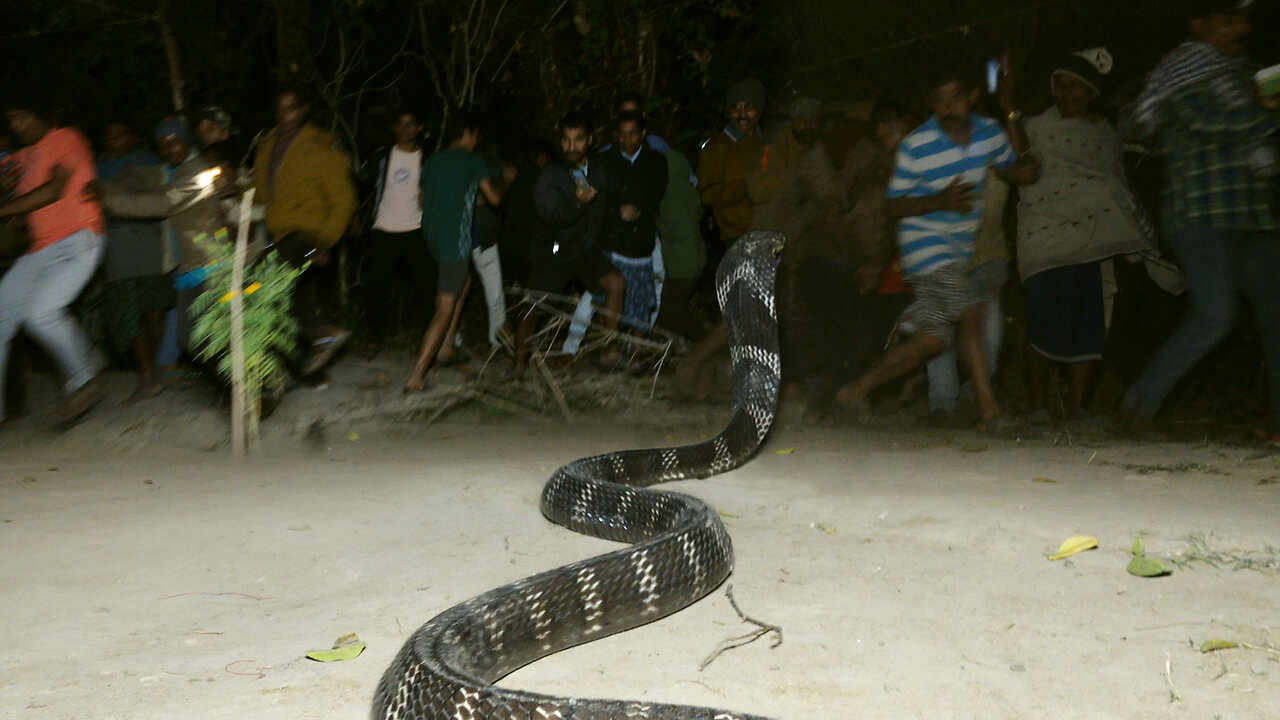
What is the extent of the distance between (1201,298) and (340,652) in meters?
5.41

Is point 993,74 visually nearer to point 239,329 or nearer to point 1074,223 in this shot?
point 1074,223

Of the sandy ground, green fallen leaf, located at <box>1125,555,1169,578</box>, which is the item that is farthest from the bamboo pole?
green fallen leaf, located at <box>1125,555,1169,578</box>

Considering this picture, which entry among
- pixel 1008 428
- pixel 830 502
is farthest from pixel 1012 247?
pixel 830 502

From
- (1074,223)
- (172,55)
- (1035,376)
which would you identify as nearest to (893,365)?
(1035,376)

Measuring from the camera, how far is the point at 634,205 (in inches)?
355

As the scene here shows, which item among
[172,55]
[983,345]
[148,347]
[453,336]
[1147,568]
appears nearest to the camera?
[1147,568]

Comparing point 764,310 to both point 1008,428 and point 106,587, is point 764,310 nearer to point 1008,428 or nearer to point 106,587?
point 1008,428

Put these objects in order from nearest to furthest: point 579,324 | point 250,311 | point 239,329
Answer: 1. point 239,329
2. point 250,311
3. point 579,324

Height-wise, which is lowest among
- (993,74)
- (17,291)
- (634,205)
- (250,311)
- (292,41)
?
(634,205)

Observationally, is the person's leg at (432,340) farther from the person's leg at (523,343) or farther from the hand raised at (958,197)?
the hand raised at (958,197)

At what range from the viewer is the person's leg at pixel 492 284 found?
9.49 metres

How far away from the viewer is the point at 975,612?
3.94m

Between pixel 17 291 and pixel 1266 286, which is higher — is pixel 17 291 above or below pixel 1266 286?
above

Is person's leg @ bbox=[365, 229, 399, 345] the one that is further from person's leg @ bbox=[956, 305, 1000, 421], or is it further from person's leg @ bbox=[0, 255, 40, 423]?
person's leg @ bbox=[956, 305, 1000, 421]
